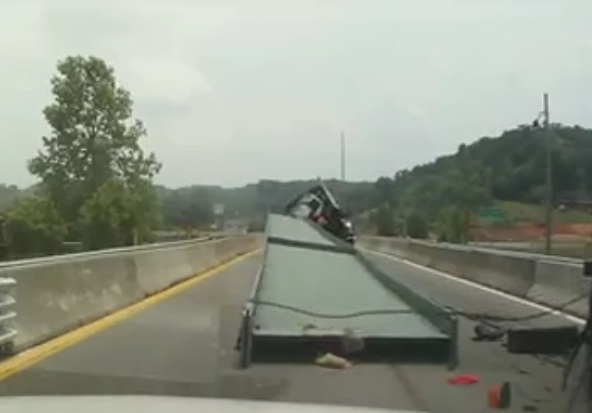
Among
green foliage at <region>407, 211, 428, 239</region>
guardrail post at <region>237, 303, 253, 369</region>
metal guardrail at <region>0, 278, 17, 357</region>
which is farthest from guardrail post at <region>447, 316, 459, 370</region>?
green foliage at <region>407, 211, 428, 239</region>

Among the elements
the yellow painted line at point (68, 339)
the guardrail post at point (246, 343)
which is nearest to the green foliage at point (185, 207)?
the yellow painted line at point (68, 339)

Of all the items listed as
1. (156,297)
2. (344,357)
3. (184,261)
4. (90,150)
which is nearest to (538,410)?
(344,357)

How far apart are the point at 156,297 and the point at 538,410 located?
15074 mm

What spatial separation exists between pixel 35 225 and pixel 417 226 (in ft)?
96.8

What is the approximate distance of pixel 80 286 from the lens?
19.3m

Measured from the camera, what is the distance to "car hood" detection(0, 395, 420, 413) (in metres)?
4.09

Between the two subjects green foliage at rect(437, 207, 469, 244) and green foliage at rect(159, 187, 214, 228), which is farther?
green foliage at rect(159, 187, 214, 228)

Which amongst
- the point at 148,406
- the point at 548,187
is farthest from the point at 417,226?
the point at 148,406

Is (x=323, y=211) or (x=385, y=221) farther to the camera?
(x=385, y=221)

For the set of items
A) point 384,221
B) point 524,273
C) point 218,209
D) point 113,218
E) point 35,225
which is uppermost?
point 218,209

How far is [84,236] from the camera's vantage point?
99000 millimetres

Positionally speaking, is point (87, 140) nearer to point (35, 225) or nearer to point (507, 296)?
point (35, 225)

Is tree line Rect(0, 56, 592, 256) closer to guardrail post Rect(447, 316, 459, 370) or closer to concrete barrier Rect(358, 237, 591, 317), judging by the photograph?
concrete barrier Rect(358, 237, 591, 317)

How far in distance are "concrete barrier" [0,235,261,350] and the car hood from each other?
10.7m
